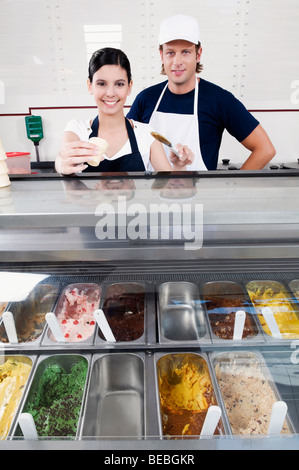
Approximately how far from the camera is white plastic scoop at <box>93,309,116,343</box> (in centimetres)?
156

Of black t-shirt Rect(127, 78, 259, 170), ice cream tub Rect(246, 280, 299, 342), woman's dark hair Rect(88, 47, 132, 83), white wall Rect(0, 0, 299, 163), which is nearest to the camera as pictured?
ice cream tub Rect(246, 280, 299, 342)

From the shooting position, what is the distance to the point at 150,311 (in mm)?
1771

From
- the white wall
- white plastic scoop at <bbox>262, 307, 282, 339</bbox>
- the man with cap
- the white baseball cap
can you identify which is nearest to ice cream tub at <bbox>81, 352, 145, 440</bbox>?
white plastic scoop at <bbox>262, 307, 282, 339</bbox>

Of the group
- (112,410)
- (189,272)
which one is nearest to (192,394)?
(112,410)

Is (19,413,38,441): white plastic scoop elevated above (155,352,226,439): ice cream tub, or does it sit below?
above

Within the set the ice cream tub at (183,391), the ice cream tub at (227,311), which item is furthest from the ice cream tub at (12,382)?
the ice cream tub at (227,311)

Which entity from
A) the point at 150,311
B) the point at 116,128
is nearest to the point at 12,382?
the point at 150,311

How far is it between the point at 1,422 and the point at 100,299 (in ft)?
2.15

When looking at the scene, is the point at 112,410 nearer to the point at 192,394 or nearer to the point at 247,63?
the point at 192,394

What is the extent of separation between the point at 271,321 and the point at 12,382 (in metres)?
1.21

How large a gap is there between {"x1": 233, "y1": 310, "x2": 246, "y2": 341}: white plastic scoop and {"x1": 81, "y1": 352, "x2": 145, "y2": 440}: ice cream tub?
0.44 metres

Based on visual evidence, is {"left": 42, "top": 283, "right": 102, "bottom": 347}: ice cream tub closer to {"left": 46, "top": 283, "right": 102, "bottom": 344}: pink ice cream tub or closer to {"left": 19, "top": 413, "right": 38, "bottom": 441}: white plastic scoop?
{"left": 46, "top": 283, "right": 102, "bottom": 344}: pink ice cream tub

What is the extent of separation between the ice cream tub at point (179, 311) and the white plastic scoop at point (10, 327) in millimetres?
676

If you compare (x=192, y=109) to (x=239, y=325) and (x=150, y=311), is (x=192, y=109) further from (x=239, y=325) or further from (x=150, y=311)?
(x=239, y=325)
